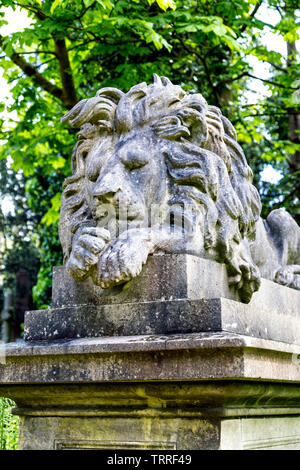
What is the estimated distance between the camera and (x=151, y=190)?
161 inches

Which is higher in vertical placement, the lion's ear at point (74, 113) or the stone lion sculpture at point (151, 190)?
the lion's ear at point (74, 113)

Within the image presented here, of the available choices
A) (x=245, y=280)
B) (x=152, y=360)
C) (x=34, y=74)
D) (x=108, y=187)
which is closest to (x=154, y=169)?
(x=108, y=187)

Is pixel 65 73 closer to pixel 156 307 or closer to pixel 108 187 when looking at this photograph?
pixel 108 187

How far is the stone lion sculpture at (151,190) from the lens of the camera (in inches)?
149

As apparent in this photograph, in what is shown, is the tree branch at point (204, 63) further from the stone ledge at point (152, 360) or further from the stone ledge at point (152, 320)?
the stone ledge at point (152, 360)

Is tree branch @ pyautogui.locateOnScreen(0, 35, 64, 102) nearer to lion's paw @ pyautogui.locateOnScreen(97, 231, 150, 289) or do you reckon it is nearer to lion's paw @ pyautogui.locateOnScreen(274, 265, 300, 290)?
lion's paw @ pyautogui.locateOnScreen(274, 265, 300, 290)

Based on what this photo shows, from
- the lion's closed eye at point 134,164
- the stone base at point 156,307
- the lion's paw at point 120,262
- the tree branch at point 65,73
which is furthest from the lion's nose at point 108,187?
the tree branch at point 65,73

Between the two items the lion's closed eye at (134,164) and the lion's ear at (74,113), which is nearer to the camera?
Answer: the lion's closed eye at (134,164)

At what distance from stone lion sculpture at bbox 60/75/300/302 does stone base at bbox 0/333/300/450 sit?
468mm

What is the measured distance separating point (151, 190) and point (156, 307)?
0.82 metres

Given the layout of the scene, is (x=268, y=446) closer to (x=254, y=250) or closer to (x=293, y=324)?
(x=293, y=324)

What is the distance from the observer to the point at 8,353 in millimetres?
3713

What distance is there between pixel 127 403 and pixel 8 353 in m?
0.74
